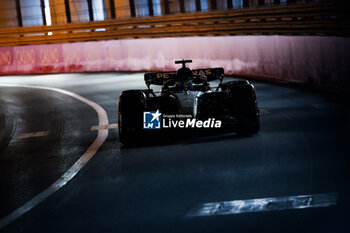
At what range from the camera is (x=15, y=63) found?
28766 mm

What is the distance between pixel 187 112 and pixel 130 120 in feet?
2.87

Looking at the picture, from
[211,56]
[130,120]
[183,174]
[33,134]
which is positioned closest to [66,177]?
[183,174]

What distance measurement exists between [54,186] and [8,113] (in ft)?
27.6

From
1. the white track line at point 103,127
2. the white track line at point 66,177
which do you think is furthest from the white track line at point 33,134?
the white track line at point 66,177

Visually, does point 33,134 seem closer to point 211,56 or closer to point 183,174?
point 183,174

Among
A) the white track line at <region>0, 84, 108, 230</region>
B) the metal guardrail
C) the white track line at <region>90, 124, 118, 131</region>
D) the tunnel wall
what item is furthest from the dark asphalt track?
the metal guardrail

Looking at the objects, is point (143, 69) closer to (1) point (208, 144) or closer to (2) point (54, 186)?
(1) point (208, 144)

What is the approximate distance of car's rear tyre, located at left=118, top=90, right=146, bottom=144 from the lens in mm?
10281

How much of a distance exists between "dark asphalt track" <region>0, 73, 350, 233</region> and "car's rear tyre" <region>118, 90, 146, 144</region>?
258 millimetres

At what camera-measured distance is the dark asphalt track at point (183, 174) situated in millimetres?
6117

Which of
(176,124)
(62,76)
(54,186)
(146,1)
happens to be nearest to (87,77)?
(62,76)

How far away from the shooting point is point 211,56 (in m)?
21.7

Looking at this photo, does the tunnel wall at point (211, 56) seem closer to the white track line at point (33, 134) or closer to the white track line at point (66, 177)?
the white track line at point (66, 177)

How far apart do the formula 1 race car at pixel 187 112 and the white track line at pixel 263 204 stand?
3608 millimetres
